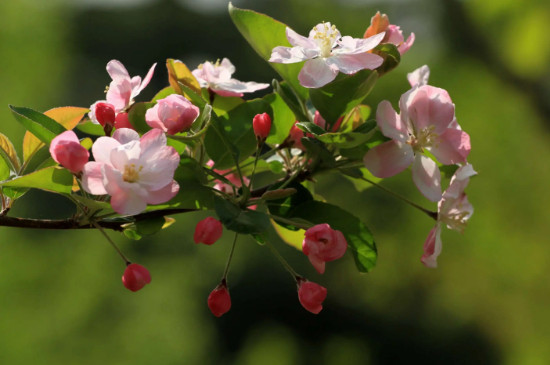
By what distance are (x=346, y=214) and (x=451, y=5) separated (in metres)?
9.74

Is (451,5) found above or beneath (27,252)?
above

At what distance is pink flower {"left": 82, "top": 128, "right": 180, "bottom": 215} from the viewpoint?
0.64 metres

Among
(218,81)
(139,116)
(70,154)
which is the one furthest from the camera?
(218,81)

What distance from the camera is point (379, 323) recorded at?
844 cm

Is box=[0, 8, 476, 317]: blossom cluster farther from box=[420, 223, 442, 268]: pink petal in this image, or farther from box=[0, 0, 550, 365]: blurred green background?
box=[0, 0, 550, 365]: blurred green background

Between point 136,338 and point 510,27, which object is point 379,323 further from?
point 510,27

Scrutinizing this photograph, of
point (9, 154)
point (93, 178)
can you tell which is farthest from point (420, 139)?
point (9, 154)

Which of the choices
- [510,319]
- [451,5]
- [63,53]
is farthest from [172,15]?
[510,319]

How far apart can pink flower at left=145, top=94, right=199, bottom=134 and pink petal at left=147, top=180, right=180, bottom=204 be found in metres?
0.06

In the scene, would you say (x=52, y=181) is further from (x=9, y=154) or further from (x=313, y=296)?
(x=313, y=296)

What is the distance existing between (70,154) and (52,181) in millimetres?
50

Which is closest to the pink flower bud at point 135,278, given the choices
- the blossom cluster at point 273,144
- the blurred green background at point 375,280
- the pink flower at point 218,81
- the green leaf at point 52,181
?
the blossom cluster at point 273,144

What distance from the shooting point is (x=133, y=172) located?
0.65m

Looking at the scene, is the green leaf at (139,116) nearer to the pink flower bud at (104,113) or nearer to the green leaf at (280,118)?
the pink flower bud at (104,113)
